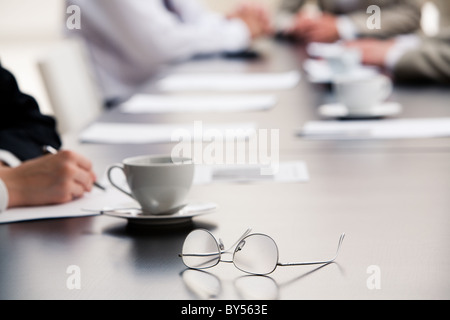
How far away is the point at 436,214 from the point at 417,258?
0.55 feet

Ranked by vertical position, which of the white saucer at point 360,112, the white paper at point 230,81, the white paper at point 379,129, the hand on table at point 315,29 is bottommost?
the white paper at point 379,129

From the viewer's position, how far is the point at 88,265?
688 mm

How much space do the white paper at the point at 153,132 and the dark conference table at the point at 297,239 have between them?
0.42ft

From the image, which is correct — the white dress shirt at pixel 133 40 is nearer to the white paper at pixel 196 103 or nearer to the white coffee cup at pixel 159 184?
the white paper at pixel 196 103

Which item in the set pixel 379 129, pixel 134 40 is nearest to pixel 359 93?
pixel 379 129

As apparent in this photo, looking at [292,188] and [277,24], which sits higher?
[277,24]

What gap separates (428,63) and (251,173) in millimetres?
1026

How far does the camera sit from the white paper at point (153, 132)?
4.54 ft

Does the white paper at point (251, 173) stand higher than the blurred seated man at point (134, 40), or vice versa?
the blurred seated man at point (134, 40)

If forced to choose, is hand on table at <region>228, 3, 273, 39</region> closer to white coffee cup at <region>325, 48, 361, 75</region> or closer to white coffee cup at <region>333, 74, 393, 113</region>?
white coffee cup at <region>325, 48, 361, 75</region>

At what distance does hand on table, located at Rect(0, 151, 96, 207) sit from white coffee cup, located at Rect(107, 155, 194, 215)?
0.46 feet

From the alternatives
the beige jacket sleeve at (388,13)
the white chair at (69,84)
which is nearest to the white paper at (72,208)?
the white chair at (69,84)
